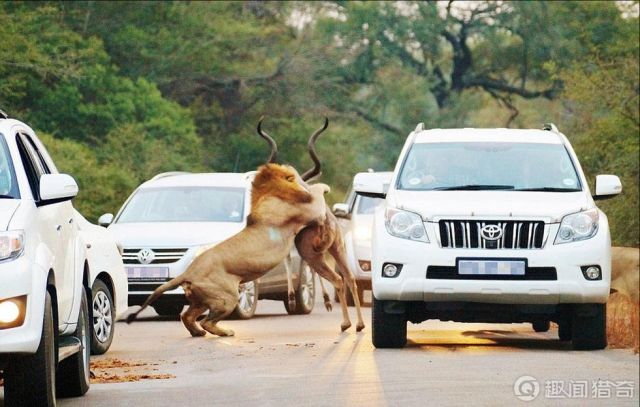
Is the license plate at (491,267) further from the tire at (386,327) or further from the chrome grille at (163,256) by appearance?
the chrome grille at (163,256)

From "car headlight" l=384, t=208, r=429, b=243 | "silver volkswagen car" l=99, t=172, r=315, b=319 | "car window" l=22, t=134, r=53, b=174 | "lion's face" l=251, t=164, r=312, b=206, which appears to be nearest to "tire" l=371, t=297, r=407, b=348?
"car headlight" l=384, t=208, r=429, b=243

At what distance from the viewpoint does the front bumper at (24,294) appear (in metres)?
9.64

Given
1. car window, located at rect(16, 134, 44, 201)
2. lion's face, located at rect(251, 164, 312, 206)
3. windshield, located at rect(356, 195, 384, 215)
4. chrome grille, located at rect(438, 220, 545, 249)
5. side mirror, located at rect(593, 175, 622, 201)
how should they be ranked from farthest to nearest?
1. windshield, located at rect(356, 195, 384, 215)
2. lion's face, located at rect(251, 164, 312, 206)
3. side mirror, located at rect(593, 175, 622, 201)
4. chrome grille, located at rect(438, 220, 545, 249)
5. car window, located at rect(16, 134, 44, 201)

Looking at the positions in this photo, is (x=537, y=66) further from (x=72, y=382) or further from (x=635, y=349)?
(x=72, y=382)

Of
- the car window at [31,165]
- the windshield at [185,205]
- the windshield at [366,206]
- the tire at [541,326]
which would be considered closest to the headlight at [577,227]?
the tire at [541,326]

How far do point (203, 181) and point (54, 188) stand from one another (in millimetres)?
10870

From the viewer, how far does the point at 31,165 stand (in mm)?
11219

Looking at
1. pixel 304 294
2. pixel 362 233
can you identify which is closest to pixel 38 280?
pixel 304 294

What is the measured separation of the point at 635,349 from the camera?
15148 mm

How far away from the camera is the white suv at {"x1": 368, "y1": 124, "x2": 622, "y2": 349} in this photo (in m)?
14.7

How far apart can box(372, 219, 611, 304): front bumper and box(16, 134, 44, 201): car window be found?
4.06m

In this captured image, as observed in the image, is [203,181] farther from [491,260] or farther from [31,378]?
[31,378]

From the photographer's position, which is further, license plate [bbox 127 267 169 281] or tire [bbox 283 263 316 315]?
tire [bbox 283 263 316 315]

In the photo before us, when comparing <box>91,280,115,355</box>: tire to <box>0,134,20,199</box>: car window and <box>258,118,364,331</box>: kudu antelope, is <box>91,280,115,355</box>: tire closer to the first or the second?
<box>258,118,364,331</box>: kudu antelope
